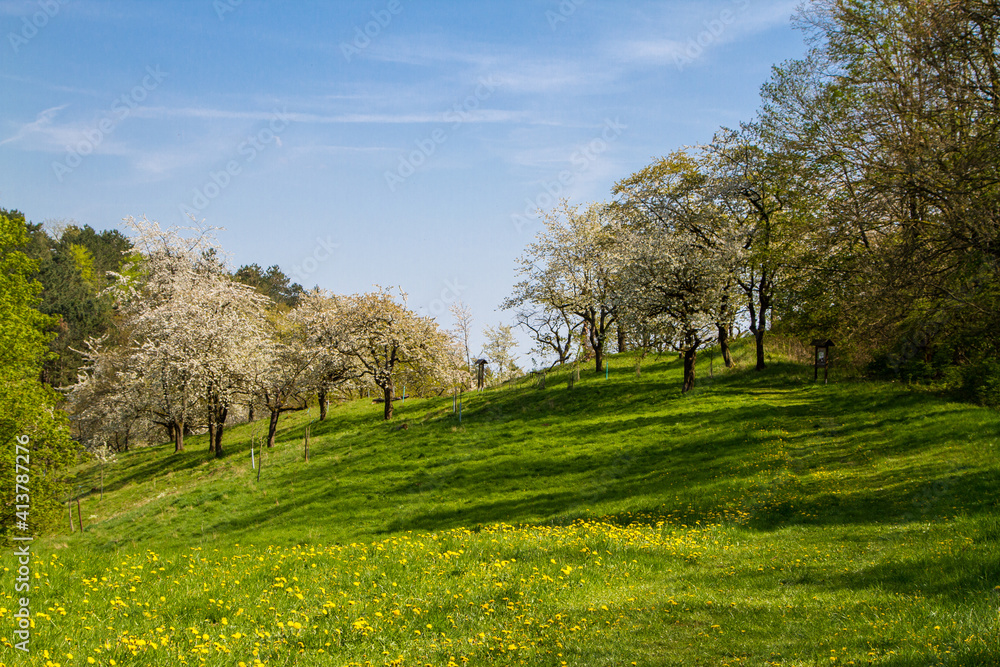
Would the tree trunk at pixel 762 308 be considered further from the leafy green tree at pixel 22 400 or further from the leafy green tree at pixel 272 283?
the leafy green tree at pixel 272 283

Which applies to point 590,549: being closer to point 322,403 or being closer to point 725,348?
point 725,348

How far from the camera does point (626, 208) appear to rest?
5594cm

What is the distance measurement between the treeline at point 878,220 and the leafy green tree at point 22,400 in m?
32.0

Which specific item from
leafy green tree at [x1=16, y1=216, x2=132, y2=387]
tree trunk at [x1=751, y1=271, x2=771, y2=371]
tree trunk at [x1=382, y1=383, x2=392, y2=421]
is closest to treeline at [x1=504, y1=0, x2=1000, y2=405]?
tree trunk at [x1=751, y1=271, x2=771, y2=371]

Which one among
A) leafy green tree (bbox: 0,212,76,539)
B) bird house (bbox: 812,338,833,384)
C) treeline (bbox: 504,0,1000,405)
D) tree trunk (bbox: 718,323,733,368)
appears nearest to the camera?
treeline (bbox: 504,0,1000,405)

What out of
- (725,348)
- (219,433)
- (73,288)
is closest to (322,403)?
(219,433)

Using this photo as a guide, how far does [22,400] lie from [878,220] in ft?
111

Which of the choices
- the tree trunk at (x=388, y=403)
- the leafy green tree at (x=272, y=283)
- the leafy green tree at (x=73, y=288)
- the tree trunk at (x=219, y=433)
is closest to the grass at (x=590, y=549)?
the tree trunk at (x=219, y=433)

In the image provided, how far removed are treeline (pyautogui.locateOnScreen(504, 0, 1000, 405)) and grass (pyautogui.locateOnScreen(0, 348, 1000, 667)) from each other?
172 inches

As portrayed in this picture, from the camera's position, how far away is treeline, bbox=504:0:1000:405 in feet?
57.3

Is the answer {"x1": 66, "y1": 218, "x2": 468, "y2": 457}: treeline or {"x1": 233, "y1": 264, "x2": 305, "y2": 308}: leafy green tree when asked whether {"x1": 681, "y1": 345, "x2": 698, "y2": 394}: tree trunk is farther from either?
{"x1": 233, "y1": 264, "x2": 305, "y2": 308}: leafy green tree

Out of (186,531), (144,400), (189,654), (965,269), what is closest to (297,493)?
(186,531)

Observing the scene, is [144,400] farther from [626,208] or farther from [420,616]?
[420,616]

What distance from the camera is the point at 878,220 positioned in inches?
821
